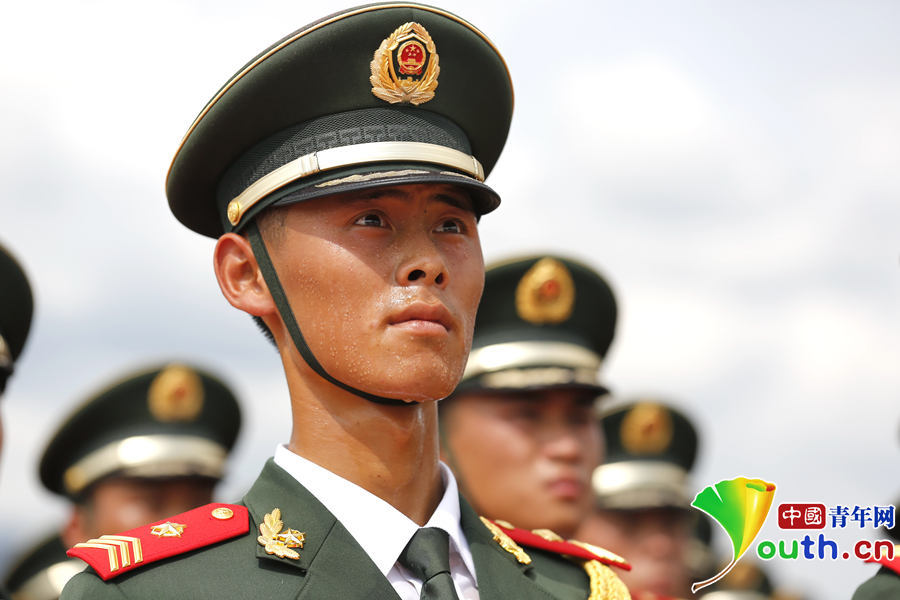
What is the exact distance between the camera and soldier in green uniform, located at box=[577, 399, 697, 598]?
10820mm

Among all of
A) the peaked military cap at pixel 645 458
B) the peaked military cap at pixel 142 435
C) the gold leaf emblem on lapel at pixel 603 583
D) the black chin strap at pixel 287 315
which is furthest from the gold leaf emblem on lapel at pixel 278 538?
the peaked military cap at pixel 645 458

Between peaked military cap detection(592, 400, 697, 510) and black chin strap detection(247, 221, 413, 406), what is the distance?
740 cm

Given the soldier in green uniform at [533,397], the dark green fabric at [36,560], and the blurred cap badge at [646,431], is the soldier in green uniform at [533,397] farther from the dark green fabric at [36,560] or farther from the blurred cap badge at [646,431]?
the dark green fabric at [36,560]

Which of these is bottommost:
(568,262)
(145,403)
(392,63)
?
(145,403)

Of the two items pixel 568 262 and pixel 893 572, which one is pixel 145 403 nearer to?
pixel 568 262

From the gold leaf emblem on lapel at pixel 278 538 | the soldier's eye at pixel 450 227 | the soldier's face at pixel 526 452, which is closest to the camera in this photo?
the gold leaf emblem on lapel at pixel 278 538

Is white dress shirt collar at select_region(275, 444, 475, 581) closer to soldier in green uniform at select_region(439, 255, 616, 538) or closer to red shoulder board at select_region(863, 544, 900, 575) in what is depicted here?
red shoulder board at select_region(863, 544, 900, 575)

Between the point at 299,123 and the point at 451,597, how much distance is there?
5.21 ft

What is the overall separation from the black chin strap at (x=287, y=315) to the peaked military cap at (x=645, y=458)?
7397 millimetres

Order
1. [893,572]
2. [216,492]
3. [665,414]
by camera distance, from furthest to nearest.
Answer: [665,414] → [216,492] → [893,572]

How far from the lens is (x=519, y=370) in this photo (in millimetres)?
8367

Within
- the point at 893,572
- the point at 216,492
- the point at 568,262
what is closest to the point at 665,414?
the point at 568,262

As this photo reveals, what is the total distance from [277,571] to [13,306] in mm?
3680

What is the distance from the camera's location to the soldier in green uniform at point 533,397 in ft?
25.6
